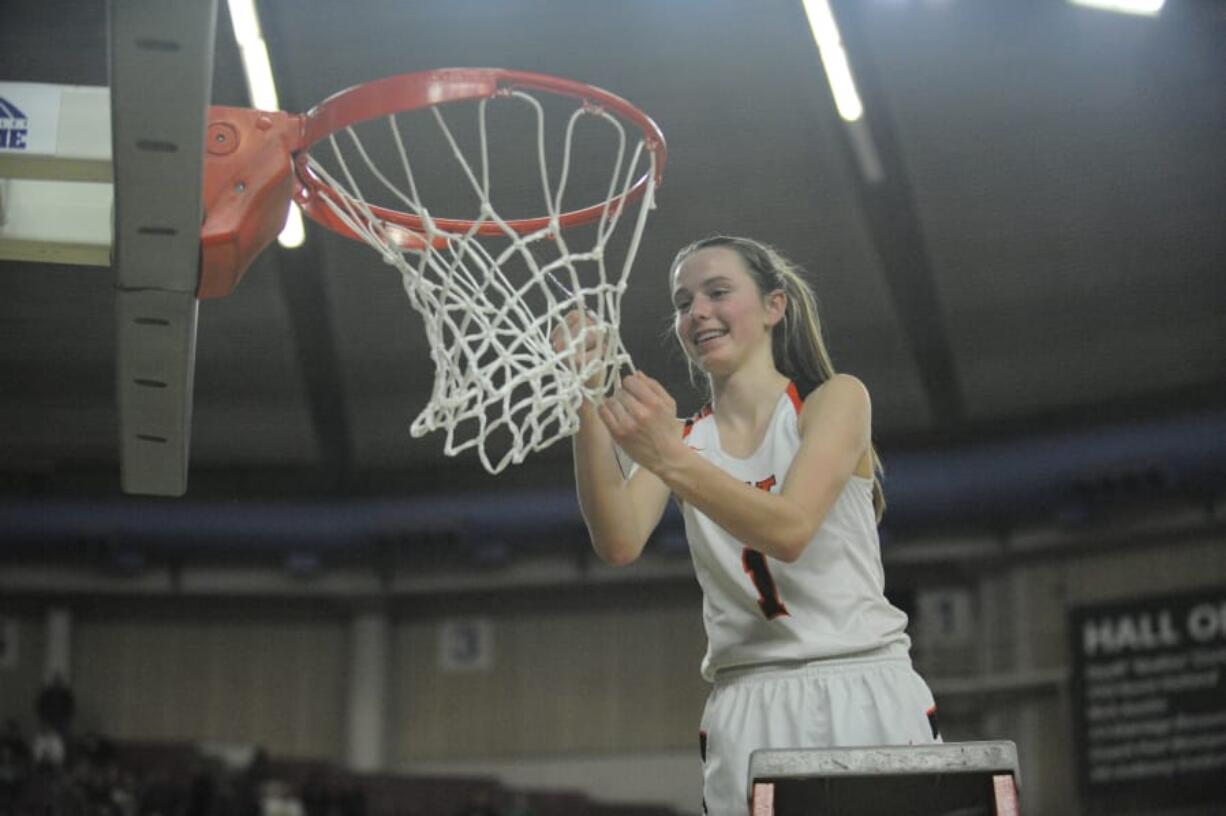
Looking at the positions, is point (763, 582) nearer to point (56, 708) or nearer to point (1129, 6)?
point (1129, 6)

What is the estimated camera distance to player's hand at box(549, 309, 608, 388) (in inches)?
151

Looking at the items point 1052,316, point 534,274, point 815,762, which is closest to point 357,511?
point 1052,316

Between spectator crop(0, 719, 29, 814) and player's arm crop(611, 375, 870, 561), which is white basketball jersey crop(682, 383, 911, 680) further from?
spectator crop(0, 719, 29, 814)

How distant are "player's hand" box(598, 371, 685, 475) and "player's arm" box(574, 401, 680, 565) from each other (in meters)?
0.45

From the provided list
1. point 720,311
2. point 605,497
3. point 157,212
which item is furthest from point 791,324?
point 157,212

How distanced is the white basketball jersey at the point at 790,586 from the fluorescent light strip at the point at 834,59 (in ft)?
28.6

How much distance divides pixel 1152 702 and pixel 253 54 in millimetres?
9124

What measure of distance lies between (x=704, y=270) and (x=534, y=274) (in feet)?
1.66

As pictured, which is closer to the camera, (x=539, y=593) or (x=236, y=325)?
(x=236, y=325)

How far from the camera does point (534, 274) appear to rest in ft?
13.6

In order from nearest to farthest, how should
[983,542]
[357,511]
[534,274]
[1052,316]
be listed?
1. [534,274]
2. [1052,316]
3. [983,542]
4. [357,511]

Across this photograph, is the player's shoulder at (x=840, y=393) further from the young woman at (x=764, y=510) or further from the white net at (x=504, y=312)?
the white net at (x=504, y=312)

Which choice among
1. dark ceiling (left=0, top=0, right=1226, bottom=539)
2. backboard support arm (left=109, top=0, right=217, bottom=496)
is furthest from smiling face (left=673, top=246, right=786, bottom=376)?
dark ceiling (left=0, top=0, right=1226, bottom=539)

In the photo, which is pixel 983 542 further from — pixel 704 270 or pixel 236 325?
pixel 704 270
